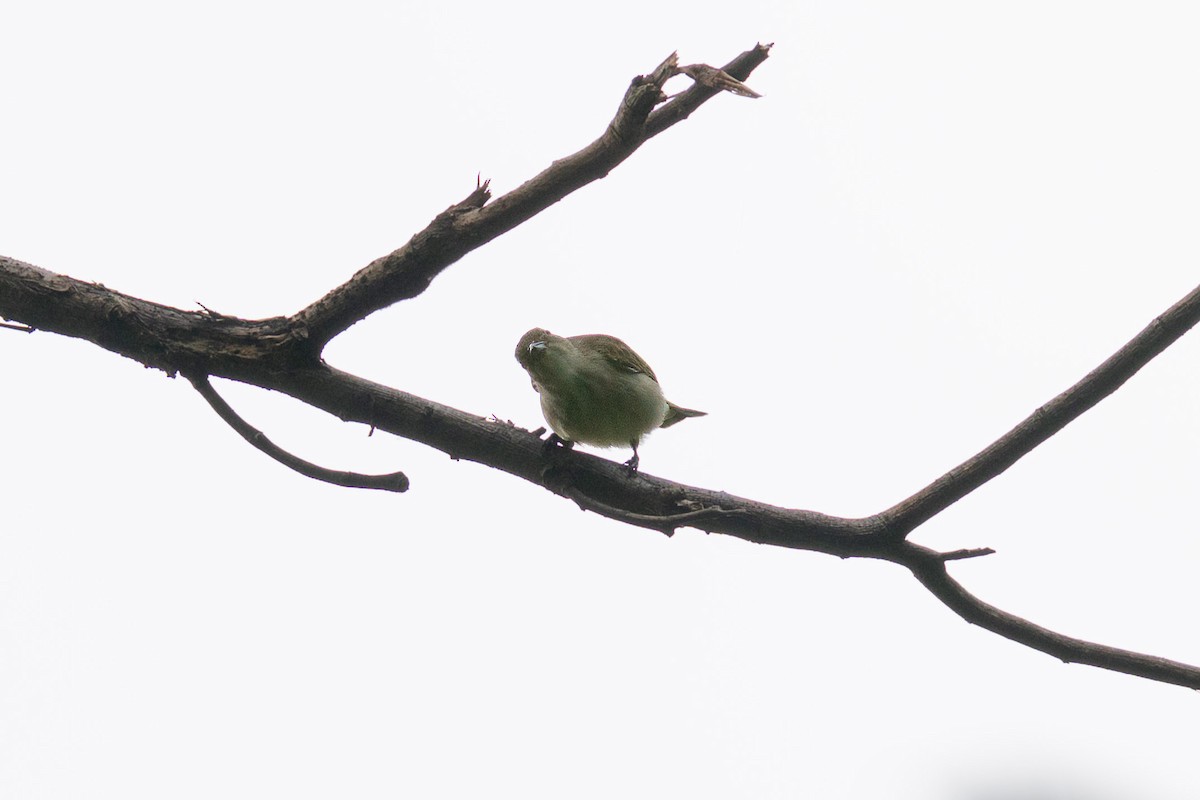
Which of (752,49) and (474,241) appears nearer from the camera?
(752,49)

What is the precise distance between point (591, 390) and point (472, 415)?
1791 mm

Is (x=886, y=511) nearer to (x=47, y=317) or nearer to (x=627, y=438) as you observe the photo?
(x=627, y=438)

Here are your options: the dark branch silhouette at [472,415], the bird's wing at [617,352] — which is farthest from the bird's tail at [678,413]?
the dark branch silhouette at [472,415]

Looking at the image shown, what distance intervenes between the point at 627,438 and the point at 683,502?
6.97 ft

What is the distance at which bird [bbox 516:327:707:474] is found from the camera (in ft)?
19.0

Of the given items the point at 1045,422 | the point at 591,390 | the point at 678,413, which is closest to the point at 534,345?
the point at 591,390

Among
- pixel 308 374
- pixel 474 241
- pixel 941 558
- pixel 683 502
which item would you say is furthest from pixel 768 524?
pixel 308 374

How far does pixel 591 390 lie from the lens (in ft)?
19.2

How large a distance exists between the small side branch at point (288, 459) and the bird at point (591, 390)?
77.6 inches

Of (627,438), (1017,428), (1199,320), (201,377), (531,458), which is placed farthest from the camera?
(627,438)

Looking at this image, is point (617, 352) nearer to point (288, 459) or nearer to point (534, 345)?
point (534, 345)

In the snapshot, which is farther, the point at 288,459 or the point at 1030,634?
the point at 288,459

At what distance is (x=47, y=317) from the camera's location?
3.71 meters

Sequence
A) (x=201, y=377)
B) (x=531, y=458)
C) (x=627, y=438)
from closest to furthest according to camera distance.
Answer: (x=201, y=377), (x=531, y=458), (x=627, y=438)
